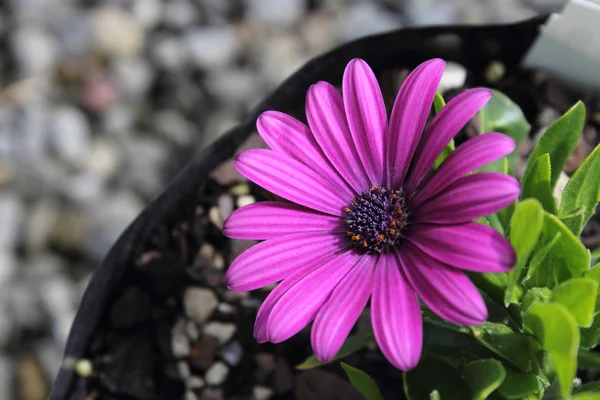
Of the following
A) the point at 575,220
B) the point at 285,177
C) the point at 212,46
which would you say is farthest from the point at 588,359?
the point at 212,46

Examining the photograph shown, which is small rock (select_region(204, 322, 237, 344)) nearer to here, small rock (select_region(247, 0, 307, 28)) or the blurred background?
the blurred background

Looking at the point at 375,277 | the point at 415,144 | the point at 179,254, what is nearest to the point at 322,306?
the point at 375,277

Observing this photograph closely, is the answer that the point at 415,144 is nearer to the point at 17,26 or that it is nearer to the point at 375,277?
the point at 375,277

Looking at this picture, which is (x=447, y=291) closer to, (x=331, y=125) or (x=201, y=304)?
(x=331, y=125)

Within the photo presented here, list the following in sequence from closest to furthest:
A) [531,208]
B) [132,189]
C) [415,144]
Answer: [531,208]
[415,144]
[132,189]

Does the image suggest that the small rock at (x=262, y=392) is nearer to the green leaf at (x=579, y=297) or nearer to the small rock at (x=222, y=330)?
the small rock at (x=222, y=330)

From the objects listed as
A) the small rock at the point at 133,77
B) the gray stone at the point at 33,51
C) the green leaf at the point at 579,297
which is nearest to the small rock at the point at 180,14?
the small rock at the point at 133,77
